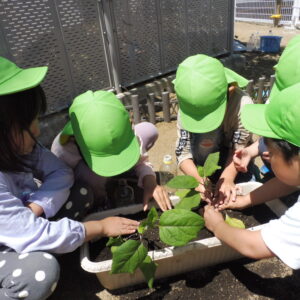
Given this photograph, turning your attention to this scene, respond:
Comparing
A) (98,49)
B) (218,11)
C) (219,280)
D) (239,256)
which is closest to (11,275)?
(219,280)

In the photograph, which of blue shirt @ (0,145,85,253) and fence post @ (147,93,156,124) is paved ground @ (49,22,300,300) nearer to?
blue shirt @ (0,145,85,253)

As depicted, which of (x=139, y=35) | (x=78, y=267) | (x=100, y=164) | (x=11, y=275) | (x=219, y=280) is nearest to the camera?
(x=11, y=275)

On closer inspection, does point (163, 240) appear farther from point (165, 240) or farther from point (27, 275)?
point (27, 275)

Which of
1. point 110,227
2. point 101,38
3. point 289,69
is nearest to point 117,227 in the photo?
point 110,227

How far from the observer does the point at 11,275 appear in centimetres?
123

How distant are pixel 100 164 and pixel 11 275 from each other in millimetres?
574

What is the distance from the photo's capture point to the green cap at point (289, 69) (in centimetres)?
141

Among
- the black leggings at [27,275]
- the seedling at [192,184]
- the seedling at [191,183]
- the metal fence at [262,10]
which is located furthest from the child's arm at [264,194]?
the metal fence at [262,10]

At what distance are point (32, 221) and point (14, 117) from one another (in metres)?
0.43

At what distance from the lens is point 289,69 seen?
56.2 inches

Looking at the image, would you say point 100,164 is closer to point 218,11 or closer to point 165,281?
point 165,281

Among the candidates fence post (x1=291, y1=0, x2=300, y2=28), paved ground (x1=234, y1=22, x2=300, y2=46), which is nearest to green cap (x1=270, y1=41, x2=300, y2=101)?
paved ground (x1=234, y1=22, x2=300, y2=46)

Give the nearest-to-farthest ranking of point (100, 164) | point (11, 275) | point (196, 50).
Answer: point (11, 275)
point (100, 164)
point (196, 50)

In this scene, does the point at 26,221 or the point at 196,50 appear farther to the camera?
the point at 196,50
